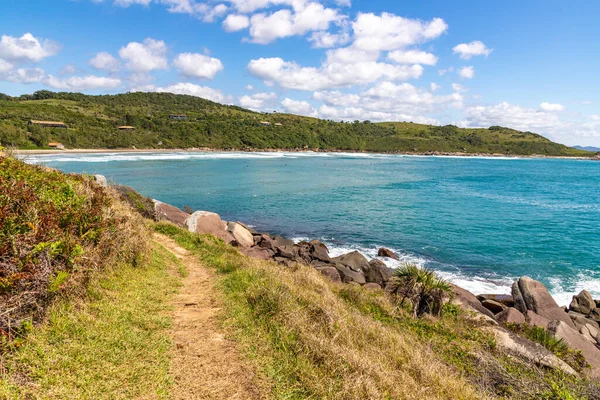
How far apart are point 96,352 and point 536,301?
17937 millimetres

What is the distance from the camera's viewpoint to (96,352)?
5.92 m

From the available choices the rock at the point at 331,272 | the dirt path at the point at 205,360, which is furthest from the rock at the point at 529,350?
the dirt path at the point at 205,360

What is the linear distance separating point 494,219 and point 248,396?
124ft

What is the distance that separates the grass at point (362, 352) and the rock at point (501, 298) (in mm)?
7514

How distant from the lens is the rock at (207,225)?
2200cm

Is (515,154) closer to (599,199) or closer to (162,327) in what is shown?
(599,199)

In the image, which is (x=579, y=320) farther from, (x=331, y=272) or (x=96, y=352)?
(x=96, y=352)

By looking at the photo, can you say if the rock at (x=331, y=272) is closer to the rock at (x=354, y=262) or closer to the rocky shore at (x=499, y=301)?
the rocky shore at (x=499, y=301)

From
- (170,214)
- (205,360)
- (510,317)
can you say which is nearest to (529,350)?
(510,317)

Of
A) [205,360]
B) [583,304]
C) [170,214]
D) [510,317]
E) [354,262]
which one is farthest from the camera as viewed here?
[170,214]

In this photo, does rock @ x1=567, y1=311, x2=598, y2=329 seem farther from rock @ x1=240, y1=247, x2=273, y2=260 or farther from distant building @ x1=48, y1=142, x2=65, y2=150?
distant building @ x1=48, y1=142, x2=65, y2=150

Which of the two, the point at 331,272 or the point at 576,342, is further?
the point at 331,272

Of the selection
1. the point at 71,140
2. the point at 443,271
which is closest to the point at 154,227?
the point at 443,271

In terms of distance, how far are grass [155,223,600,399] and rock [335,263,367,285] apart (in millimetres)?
6339
